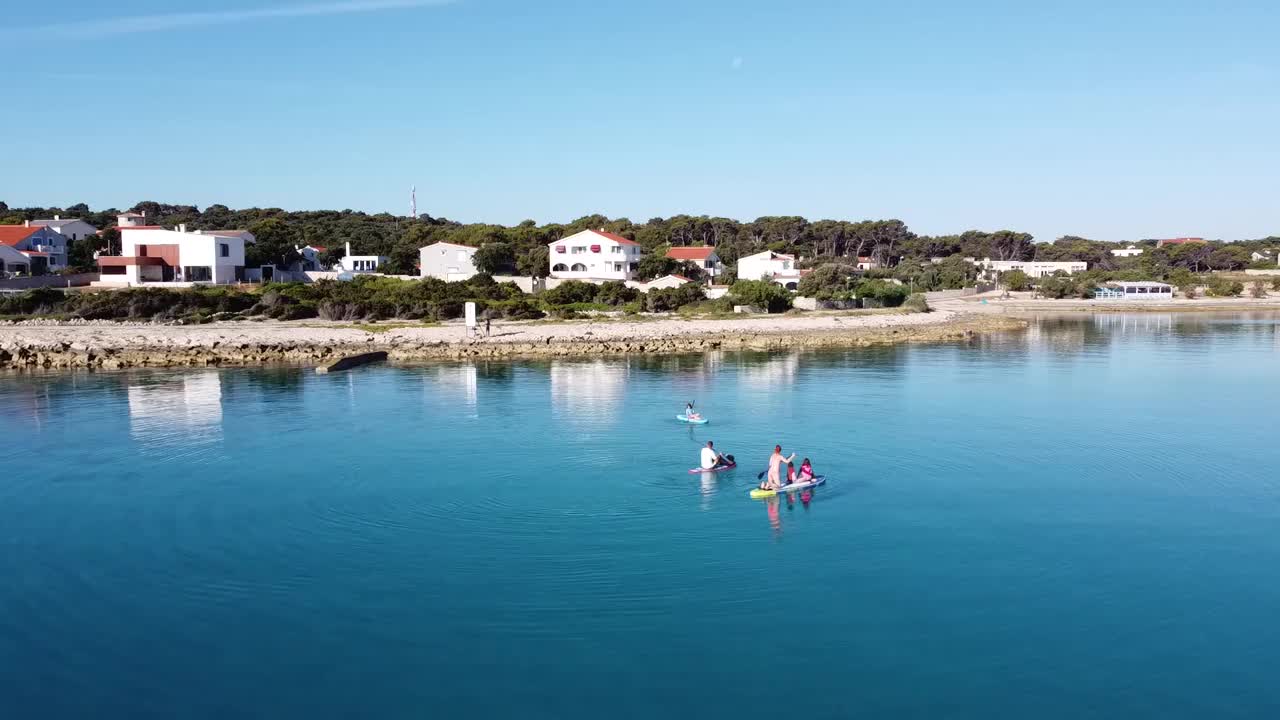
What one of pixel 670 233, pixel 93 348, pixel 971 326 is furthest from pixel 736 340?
pixel 670 233

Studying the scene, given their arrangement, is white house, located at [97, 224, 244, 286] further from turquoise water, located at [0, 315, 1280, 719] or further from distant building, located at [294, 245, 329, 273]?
turquoise water, located at [0, 315, 1280, 719]

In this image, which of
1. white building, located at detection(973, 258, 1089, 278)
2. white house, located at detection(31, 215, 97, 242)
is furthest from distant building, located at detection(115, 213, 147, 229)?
white building, located at detection(973, 258, 1089, 278)

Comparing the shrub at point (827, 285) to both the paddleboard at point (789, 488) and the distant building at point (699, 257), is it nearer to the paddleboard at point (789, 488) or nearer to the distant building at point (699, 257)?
the distant building at point (699, 257)

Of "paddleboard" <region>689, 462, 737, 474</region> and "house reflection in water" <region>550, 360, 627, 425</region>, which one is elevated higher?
"house reflection in water" <region>550, 360, 627, 425</region>

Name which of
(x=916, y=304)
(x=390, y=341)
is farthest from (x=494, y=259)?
(x=916, y=304)

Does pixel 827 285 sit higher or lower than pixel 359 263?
lower

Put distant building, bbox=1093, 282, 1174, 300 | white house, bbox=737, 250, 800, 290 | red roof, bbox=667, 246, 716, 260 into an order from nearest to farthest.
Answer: white house, bbox=737, 250, 800, 290, red roof, bbox=667, 246, 716, 260, distant building, bbox=1093, 282, 1174, 300

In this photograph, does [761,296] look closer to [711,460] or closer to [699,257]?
[699,257]
